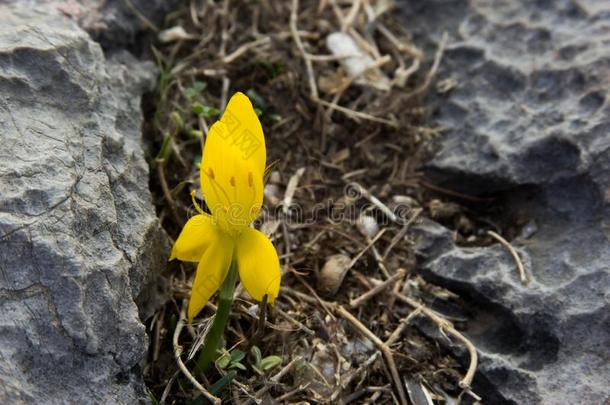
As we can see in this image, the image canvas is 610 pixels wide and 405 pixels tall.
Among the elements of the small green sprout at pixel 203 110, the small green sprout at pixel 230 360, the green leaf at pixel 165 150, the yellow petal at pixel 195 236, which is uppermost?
the yellow petal at pixel 195 236

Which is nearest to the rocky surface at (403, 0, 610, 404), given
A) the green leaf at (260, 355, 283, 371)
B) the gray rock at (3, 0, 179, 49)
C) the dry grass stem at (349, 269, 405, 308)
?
the dry grass stem at (349, 269, 405, 308)

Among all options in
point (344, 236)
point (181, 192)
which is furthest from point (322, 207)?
point (181, 192)

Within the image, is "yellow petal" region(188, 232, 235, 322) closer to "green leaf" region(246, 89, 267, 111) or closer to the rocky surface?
the rocky surface

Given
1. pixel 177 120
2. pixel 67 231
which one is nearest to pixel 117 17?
pixel 177 120

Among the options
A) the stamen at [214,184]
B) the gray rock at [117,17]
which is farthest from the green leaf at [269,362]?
the gray rock at [117,17]

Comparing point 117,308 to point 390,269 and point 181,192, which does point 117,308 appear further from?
point 390,269

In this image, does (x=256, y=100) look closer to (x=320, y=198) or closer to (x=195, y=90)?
(x=195, y=90)

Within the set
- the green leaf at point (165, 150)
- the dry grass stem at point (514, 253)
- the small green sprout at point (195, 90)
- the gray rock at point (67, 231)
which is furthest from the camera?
the small green sprout at point (195, 90)

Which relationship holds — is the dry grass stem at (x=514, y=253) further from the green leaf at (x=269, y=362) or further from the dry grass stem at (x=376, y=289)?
the green leaf at (x=269, y=362)
